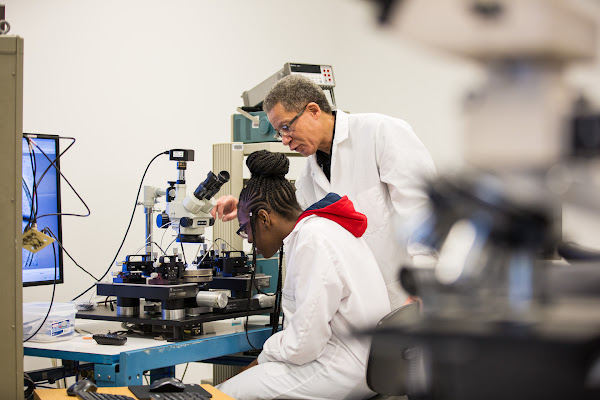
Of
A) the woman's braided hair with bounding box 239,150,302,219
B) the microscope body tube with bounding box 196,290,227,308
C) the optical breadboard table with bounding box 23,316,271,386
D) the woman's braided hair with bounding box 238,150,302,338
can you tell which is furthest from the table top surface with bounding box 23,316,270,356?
the woman's braided hair with bounding box 239,150,302,219

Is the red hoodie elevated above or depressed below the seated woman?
above

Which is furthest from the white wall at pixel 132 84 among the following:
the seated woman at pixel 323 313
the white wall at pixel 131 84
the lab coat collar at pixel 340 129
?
the seated woman at pixel 323 313

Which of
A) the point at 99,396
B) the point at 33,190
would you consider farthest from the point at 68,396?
the point at 33,190

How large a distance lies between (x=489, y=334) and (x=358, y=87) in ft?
15.0

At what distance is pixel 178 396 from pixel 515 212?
1.27m

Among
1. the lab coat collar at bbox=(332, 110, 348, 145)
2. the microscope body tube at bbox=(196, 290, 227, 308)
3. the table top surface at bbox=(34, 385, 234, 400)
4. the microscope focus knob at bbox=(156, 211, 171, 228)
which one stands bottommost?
the table top surface at bbox=(34, 385, 234, 400)

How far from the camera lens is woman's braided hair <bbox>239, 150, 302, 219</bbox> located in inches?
87.9

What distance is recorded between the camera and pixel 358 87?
16.0ft

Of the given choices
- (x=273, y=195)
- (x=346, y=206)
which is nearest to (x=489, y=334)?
(x=346, y=206)

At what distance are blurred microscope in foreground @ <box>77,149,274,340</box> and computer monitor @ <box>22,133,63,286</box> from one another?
0.67 ft

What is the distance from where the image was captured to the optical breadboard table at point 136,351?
6.02 ft

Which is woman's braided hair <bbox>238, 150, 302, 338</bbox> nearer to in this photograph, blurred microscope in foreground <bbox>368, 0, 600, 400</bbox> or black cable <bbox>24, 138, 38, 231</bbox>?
black cable <bbox>24, 138, 38, 231</bbox>

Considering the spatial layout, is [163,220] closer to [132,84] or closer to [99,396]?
[99,396]

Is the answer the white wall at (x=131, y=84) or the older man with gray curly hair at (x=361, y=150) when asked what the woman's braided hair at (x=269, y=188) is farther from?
the white wall at (x=131, y=84)
